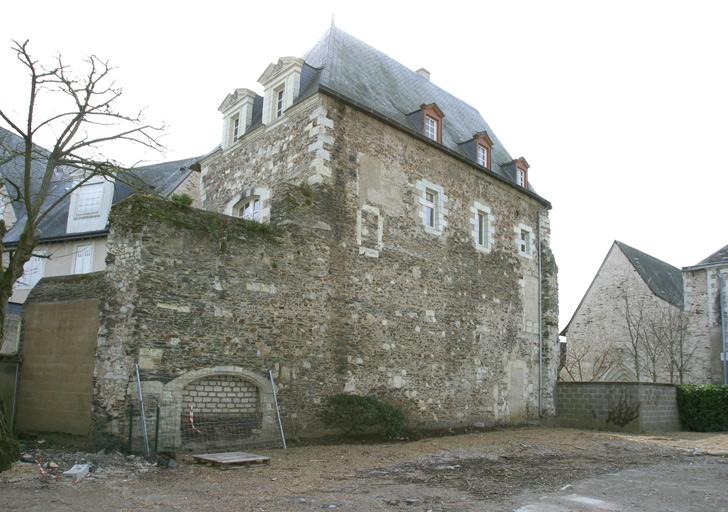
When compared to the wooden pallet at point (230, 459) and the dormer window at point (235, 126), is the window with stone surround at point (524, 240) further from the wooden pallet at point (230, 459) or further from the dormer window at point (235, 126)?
the wooden pallet at point (230, 459)

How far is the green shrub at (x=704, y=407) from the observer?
59.5 ft

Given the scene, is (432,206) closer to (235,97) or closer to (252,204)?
(252,204)

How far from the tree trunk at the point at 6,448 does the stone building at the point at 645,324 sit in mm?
23273

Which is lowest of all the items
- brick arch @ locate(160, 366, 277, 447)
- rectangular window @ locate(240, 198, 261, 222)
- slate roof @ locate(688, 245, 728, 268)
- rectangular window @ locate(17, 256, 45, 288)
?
brick arch @ locate(160, 366, 277, 447)

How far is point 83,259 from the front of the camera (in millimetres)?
18766

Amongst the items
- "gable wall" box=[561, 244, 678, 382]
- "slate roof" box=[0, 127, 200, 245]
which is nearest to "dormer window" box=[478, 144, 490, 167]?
"slate roof" box=[0, 127, 200, 245]

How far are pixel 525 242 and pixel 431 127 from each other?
519cm

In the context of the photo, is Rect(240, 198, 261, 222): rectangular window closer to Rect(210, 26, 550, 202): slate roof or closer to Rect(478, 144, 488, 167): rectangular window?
Rect(210, 26, 550, 202): slate roof

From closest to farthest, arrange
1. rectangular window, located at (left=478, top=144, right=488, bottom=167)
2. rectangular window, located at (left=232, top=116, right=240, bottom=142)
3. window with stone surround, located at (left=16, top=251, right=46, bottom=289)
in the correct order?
rectangular window, located at (left=232, top=116, right=240, bottom=142) < rectangular window, located at (left=478, top=144, right=488, bottom=167) < window with stone surround, located at (left=16, top=251, right=46, bottom=289)

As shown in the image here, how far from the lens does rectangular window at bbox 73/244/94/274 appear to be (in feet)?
61.1

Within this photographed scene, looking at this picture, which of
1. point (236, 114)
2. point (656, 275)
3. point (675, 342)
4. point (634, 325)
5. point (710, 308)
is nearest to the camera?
point (236, 114)

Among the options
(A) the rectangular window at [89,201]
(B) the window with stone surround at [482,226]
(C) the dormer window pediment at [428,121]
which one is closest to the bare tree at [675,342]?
(B) the window with stone surround at [482,226]

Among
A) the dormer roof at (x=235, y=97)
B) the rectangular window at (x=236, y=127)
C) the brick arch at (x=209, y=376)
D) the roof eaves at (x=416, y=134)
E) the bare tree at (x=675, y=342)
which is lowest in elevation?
the brick arch at (x=209, y=376)

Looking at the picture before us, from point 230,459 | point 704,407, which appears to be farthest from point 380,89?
point 704,407
